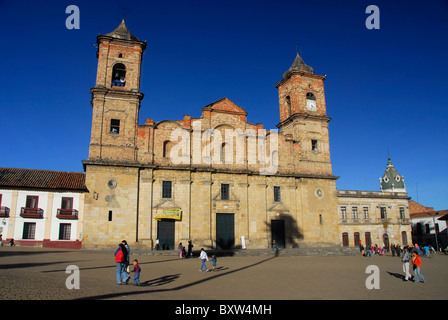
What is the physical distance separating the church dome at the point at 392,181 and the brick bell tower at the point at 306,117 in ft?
134

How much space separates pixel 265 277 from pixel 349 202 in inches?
1461

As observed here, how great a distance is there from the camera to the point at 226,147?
32531 mm

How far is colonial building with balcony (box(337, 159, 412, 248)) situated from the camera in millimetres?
47312

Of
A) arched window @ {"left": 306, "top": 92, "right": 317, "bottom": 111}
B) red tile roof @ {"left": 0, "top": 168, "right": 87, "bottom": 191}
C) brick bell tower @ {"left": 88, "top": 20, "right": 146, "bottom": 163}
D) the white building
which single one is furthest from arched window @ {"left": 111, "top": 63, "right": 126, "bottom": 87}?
the white building

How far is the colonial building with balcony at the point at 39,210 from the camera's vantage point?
30.3 m

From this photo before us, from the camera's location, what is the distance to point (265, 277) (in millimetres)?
14859

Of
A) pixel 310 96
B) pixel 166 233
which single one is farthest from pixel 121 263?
pixel 310 96

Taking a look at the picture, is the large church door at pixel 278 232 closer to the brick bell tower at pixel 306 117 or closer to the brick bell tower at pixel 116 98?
the brick bell tower at pixel 306 117

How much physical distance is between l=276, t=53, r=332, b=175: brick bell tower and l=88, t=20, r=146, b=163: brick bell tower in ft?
52.2

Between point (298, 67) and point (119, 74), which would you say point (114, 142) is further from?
point (298, 67)

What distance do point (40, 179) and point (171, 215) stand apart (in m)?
14.6

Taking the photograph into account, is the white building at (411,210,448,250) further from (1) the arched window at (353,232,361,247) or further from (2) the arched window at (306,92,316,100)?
(2) the arched window at (306,92,316,100)

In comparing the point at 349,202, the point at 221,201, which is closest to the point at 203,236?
the point at 221,201

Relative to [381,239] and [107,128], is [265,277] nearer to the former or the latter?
[107,128]
